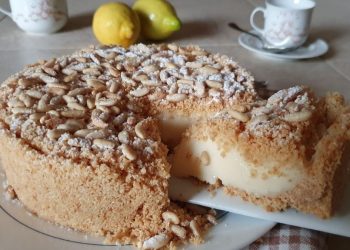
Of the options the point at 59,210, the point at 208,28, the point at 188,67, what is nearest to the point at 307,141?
the point at 188,67

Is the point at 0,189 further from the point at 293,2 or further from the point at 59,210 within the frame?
the point at 293,2

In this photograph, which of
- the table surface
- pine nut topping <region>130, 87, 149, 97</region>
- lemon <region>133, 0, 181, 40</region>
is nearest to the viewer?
pine nut topping <region>130, 87, 149, 97</region>

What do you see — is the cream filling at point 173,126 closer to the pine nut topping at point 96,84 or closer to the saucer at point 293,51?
the pine nut topping at point 96,84

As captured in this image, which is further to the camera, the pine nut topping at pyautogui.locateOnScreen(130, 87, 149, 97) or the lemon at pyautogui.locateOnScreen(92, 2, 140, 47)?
the lemon at pyautogui.locateOnScreen(92, 2, 140, 47)

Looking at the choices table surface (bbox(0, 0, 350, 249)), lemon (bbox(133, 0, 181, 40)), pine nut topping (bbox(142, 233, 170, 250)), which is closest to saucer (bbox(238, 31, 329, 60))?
table surface (bbox(0, 0, 350, 249))

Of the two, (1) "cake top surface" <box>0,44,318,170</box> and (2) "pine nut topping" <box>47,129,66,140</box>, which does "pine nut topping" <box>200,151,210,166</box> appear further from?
(2) "pine nut topping" <box>47,129,66,140</box>

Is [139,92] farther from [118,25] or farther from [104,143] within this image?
[118,25]
